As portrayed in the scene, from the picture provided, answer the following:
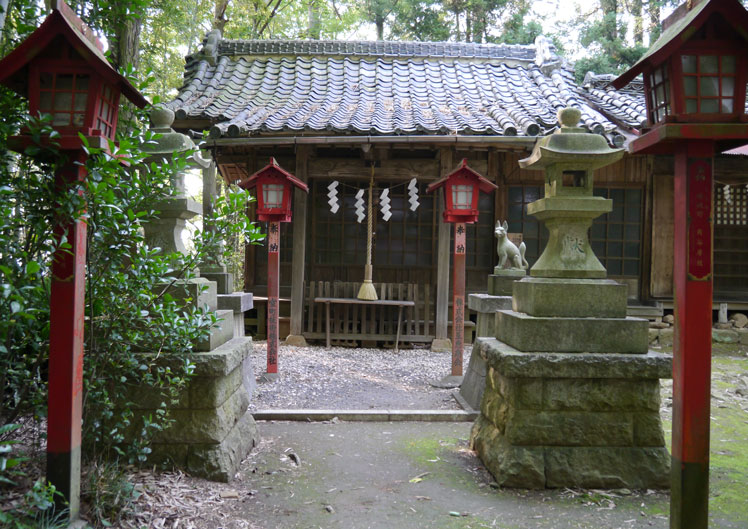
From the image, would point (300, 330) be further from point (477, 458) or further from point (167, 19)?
point (167, 19)

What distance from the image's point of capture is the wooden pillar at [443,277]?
9.13 m

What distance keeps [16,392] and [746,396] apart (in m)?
7.89

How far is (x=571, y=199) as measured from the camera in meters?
4.00

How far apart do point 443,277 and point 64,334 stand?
23.4 feet

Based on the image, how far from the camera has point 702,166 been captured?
8.79ft

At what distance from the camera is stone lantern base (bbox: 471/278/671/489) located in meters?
3.65

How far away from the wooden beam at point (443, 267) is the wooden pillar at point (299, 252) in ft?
7.75

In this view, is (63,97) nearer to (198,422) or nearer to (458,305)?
(198,422)

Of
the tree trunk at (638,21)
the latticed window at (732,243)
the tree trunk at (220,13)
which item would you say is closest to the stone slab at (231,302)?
the latticed window at (732,243)

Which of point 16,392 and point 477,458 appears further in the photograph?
point 477,458

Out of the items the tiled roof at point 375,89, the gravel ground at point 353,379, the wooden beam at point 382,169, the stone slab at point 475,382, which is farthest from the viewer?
the wooden beam at point 382,169

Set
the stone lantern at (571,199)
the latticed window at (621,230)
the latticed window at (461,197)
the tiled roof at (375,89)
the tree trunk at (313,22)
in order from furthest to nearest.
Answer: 1. the tree trunk at (313,22)
2. the latticed window at (621,230)
3. the tiled roof at (375,89)
4. the latticed window at (461,197)
5. the stone lantern at (571,199)

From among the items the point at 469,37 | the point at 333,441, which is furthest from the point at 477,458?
the point at 469,37

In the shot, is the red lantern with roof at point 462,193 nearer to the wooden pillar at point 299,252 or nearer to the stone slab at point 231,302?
the stone slab at point 231,302
